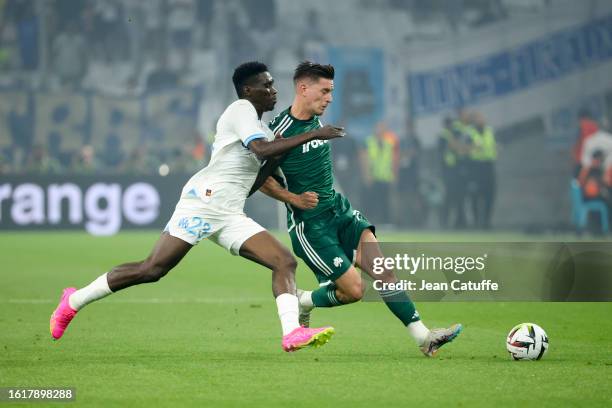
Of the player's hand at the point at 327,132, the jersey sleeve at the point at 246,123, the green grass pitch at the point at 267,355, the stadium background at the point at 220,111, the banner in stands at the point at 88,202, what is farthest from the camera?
the banner in stands at the point at 88,202

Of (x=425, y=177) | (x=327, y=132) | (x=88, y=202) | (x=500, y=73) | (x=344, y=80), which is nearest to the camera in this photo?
(x=327, y=132)

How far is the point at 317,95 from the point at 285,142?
701 millimetres

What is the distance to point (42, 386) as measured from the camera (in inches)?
272

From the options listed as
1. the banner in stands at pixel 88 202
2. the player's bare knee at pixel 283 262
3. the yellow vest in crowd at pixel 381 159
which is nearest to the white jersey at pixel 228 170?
the player's bare knee at pixel 283 262

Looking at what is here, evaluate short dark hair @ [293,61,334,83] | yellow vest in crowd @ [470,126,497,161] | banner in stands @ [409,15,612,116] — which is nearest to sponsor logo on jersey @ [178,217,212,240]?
short dark hair @ [293,61,334,83]

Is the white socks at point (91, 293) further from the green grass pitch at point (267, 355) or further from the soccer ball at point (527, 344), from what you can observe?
the soccer ball at point (527, 344)

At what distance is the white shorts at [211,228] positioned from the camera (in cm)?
830

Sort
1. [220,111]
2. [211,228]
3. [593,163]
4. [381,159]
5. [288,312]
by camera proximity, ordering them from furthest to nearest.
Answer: [220,111] → [381,159] → [593,163] → [211,228] → [288,312]

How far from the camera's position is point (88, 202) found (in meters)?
25.1

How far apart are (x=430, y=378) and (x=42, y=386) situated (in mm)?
2196

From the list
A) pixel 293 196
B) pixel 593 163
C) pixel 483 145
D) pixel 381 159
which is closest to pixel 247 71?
pixel 293 196

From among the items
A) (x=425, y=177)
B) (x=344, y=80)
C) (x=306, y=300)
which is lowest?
(x=306, y=300)

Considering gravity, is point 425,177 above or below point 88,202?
above

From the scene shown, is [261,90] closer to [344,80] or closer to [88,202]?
[88,202]
